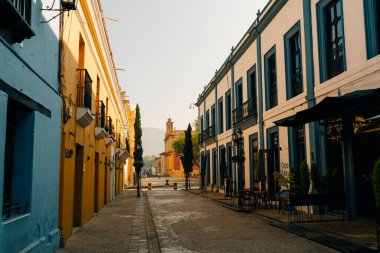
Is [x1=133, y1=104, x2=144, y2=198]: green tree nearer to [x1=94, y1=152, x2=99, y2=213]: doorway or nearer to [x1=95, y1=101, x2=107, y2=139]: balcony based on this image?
[x1=94, y1=152, x2=99, y2=213]: doorway

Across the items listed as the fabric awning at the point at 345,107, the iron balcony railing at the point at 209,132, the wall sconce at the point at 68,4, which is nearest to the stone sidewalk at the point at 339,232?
the fabric awning at the point at 345,107

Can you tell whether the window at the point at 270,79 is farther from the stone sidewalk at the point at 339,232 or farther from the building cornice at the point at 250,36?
the stone sidewalk at the point at 339,232

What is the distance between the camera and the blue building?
466 centimetres

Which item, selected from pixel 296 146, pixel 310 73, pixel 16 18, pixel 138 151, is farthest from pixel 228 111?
pixel 16 18

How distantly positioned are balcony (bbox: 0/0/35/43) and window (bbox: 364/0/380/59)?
7.79 meters

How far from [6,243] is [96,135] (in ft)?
27.6

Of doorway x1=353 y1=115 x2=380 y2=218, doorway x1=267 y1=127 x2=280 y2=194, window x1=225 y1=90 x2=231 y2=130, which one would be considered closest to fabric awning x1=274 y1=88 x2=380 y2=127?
doorway x1=353 y1=115 x2=380 y2=218

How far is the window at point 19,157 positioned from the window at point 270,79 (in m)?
11.7

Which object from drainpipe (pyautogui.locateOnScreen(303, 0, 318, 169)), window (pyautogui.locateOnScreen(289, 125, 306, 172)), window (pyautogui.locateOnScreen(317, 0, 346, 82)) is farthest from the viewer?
window (pyautogui.locateOnScreen(289, 125, 306, 172))

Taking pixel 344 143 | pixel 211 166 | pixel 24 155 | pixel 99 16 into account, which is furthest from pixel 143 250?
pixel 211 166

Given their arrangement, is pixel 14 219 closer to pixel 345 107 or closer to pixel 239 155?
pixel 345 107

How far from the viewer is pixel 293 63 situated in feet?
45.9

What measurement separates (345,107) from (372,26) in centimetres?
231

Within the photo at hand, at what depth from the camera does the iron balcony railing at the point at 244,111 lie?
17.9 meters
